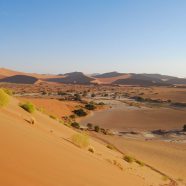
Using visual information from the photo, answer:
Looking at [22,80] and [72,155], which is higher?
[72,155]

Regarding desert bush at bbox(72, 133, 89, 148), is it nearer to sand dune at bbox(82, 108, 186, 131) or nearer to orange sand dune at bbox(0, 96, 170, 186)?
orange sand dune at bbox(0, 96, 170, 186)

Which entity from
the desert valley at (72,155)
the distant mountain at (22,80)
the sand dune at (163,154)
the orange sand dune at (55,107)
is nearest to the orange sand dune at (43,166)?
the desert valley at (72,155)

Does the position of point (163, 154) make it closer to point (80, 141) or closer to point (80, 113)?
point (80, 141)

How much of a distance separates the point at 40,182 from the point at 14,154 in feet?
3.79

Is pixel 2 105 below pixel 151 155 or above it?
above

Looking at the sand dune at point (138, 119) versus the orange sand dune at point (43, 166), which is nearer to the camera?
the orange sand dune at point (43, 166)

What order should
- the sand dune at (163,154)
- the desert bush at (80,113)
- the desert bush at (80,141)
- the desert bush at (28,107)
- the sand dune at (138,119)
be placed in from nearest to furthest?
1. the desert bush at (80,141)
2. the sand dune at (163,154)
3. the desert bush at (28,107)
4. the sand dune at (138,119)
5. the desert bush at (80,113)

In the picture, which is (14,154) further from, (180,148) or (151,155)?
(180,148)

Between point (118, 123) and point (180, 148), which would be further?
point (118, 123)

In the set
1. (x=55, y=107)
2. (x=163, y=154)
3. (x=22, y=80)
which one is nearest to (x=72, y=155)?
(x=163, y=154)

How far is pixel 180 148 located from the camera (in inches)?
950

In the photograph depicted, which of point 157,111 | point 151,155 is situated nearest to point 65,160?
point 151,155

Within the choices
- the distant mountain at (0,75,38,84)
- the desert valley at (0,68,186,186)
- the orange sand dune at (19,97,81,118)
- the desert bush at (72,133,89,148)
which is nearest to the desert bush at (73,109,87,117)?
the orange sand dune at (19,97,81,118)

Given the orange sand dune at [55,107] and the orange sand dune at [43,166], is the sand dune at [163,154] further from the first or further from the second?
the orange sand dune at [55,107]
